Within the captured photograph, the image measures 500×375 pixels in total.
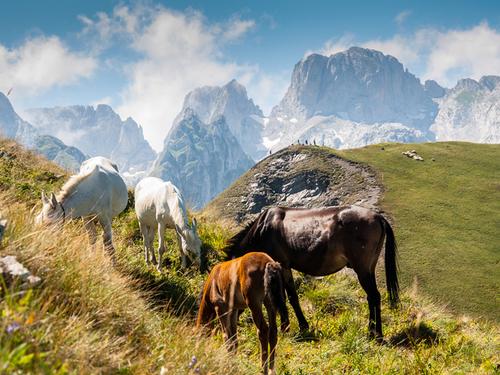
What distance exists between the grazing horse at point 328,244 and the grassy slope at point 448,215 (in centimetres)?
5398

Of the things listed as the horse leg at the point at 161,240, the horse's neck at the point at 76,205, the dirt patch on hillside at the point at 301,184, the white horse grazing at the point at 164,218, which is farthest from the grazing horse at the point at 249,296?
the dirt patch on hillside at the point at 301,184

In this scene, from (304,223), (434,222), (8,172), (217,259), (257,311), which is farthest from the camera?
(434,222)

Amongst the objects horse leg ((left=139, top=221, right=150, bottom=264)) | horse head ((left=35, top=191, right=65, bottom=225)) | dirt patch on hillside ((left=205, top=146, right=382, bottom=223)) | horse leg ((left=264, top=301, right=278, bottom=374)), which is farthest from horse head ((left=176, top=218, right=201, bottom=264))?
dirt patch on hillside ((left=205, top=146, right=382, bottom=223))

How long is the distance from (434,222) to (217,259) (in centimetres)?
10774

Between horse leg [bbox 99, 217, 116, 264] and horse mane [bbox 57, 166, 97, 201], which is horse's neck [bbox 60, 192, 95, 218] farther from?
horse leg [bbox 99, 217, 116, 264]

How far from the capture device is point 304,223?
851 centimetres

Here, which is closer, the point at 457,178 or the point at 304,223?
the point at 304,223

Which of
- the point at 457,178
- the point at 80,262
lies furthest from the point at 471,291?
the point at 80,262

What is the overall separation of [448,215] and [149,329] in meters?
119

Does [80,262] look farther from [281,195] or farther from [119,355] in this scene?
[281,195]

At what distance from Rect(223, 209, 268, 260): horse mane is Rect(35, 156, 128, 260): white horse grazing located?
257 cm

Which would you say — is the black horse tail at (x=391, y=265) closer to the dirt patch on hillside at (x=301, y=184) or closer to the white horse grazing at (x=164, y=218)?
the white horse grazing at (x=164, y=218)

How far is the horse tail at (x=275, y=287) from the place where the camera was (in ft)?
15.9

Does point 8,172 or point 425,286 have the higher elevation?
point 8,172
